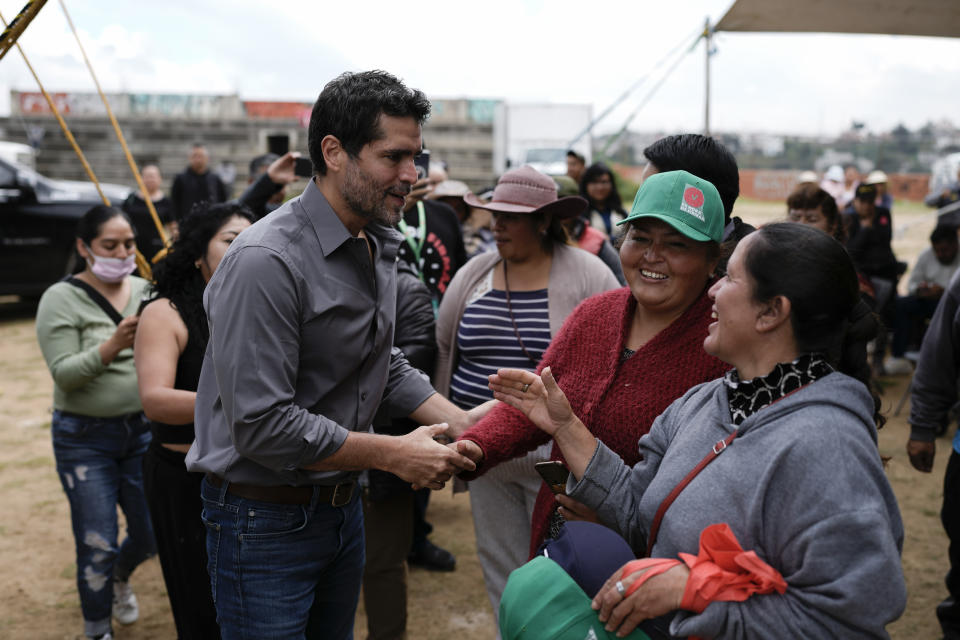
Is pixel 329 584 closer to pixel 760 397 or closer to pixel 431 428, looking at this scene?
pixel 431 428

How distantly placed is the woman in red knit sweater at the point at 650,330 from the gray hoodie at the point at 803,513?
1.31 feet

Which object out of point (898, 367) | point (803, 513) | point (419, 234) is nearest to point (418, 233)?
point (419, 234)

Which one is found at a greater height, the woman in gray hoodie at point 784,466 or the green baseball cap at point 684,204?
the green baseball cap at point 684,204

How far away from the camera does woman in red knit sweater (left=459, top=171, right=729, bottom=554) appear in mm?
2156

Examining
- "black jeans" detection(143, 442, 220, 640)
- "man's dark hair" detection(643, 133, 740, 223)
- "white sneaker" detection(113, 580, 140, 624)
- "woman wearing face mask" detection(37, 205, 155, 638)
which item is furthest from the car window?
"man's dark hair" detection(643, 133, 740, 223)

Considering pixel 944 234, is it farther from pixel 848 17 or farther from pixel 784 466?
pixel 784 466

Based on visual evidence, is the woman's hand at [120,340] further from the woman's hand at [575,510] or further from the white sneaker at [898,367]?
the white sneaker at [898,367]

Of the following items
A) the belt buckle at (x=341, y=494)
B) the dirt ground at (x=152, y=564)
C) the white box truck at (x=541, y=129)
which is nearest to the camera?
the belt buckle at (x=341, y=494)

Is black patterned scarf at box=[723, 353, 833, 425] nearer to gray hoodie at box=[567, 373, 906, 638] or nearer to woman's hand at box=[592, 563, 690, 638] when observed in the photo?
gray hoodie at box=[567, 373, 906, 638]

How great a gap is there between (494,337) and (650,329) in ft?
4.20

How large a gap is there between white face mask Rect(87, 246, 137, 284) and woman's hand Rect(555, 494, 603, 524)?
268 cm

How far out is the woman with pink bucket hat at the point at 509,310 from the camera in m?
3.35

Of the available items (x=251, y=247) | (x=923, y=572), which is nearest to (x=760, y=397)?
(x=251, y=247)

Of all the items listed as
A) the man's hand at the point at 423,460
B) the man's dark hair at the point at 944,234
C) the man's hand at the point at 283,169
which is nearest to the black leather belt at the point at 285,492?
the man's hand at the point at 423,460
